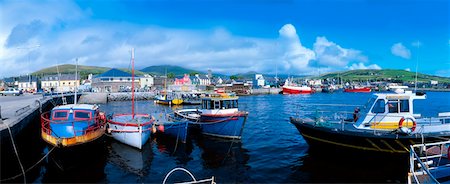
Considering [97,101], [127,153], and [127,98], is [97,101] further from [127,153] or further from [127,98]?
[127,153]

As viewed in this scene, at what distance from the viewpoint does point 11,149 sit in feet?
55.5

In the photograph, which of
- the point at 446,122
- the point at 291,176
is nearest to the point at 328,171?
the point at 291,176

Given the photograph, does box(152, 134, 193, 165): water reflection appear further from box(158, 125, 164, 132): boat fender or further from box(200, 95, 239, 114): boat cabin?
box(200, 95, 239, 114): boat cabin

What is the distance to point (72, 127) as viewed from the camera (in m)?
17.9

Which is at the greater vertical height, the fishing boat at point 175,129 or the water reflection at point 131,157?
the fishing boat at point 175,129

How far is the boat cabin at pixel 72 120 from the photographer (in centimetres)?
1772

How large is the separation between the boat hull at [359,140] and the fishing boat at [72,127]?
44.9ft

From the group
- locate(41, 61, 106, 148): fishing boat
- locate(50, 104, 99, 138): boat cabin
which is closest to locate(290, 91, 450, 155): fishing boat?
locate(41, 61, 106, 148): fishing boat

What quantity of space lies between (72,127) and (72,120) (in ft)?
3.02

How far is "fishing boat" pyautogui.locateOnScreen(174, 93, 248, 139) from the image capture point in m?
22.5

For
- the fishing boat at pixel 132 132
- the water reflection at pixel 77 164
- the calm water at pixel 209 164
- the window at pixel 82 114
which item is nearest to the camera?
the water reflection at pixel 77 164

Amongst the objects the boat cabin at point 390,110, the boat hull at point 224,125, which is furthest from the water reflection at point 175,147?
the boat cabin at point 390,110

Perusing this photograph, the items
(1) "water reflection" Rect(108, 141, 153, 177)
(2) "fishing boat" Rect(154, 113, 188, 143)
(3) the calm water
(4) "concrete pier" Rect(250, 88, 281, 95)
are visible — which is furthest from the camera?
(4) "concrete pier" Rect(250, 88, 281, 95)

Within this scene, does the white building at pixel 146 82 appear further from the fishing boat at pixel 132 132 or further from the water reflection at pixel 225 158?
the fishing boat at pixel 132 132
